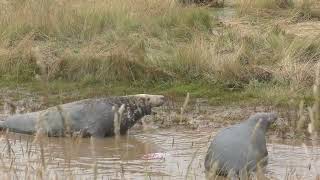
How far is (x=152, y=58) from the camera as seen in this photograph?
1045cm

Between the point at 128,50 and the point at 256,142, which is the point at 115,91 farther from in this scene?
the point at 256,142

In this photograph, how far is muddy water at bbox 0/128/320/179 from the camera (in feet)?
19.9

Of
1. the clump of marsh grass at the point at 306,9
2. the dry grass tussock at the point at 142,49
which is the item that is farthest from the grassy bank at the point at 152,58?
the clump of marsh grass at the point at 306,9

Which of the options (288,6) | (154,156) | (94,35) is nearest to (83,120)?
(154,156)

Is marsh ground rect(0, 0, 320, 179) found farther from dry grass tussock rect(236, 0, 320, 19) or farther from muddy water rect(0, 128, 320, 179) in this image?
dry grass tussock rect(236, 0, 320, 19)

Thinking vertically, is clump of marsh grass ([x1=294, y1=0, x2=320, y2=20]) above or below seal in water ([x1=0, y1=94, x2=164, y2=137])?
above

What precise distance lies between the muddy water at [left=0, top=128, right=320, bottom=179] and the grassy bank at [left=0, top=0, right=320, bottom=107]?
173cm

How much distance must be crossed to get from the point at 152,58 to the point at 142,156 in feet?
12.2

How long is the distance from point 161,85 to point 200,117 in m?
1.59

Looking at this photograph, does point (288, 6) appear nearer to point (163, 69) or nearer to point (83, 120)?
point (163, 69)

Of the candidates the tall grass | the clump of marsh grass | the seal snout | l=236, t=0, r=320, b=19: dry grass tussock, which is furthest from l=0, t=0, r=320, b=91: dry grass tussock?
the clump of marsh grass

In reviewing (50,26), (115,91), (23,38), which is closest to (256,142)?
(115,91)

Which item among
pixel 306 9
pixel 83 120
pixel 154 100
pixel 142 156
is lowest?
pixel 142 156

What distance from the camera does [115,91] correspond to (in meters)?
9.77
